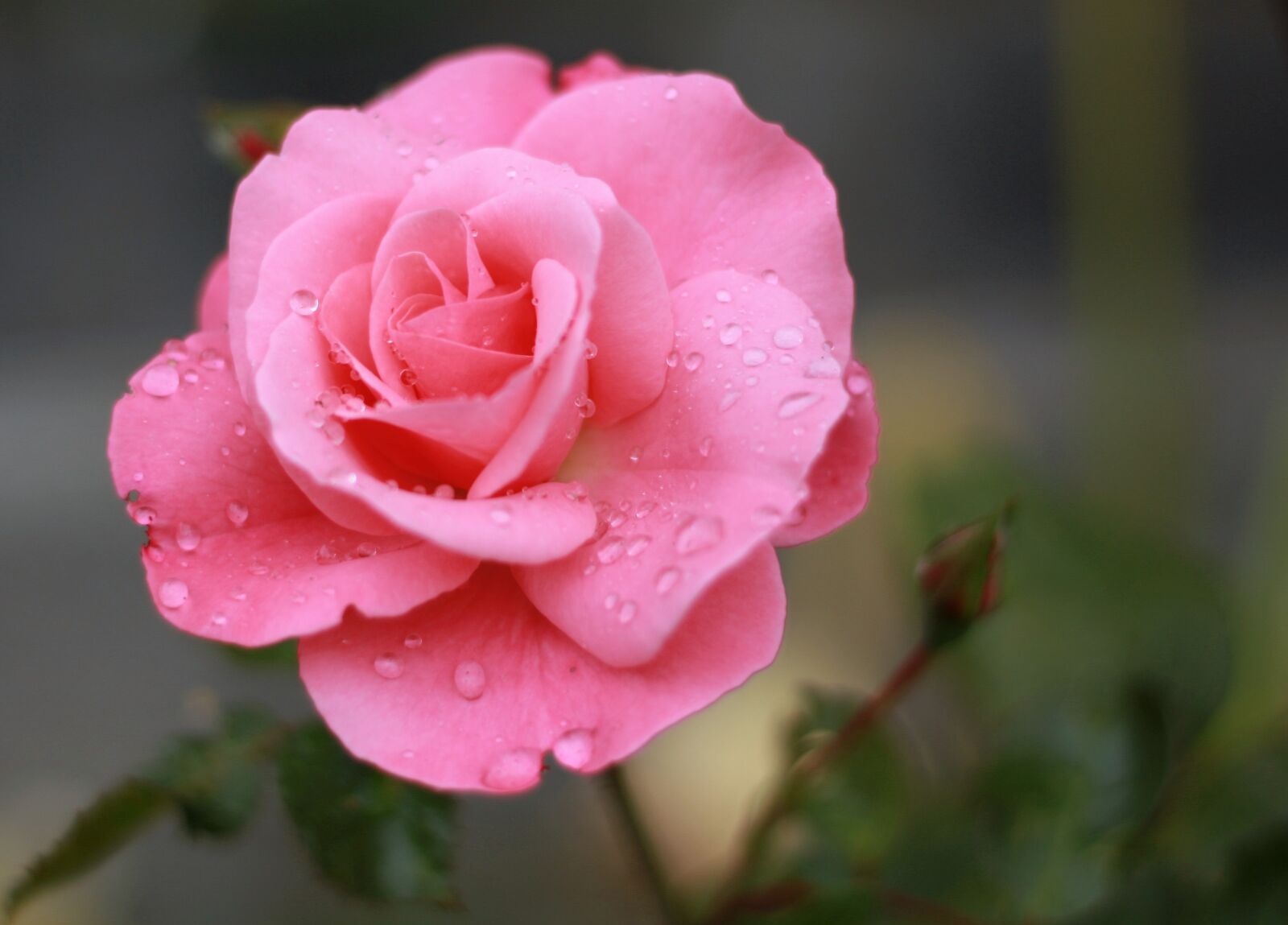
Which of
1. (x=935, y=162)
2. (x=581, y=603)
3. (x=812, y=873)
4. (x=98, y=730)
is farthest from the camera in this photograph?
(x=935, y=162)

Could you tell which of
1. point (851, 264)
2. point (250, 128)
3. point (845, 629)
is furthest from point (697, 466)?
point (851, 264)

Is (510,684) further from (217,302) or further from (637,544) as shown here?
(217,302)

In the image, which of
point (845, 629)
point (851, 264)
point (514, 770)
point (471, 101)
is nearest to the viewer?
point (514, 770)

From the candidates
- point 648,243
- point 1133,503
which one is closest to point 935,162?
point 1133,503

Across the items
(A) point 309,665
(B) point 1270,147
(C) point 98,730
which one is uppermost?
(A) point 309,665

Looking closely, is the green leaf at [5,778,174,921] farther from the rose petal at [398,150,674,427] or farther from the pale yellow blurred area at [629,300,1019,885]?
the pale yellow blurred area at [629,300,1019,885]

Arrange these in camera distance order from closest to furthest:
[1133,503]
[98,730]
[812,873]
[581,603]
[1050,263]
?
[581,603], [812,873], [1133,503], [98,730], [1050,263]

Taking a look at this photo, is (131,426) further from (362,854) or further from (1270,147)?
(1270,147)

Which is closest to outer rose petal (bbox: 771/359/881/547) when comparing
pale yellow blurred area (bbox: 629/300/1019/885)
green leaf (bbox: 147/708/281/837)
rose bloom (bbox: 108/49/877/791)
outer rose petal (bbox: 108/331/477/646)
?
rose bloom (bbox: 108/49/877/791)
